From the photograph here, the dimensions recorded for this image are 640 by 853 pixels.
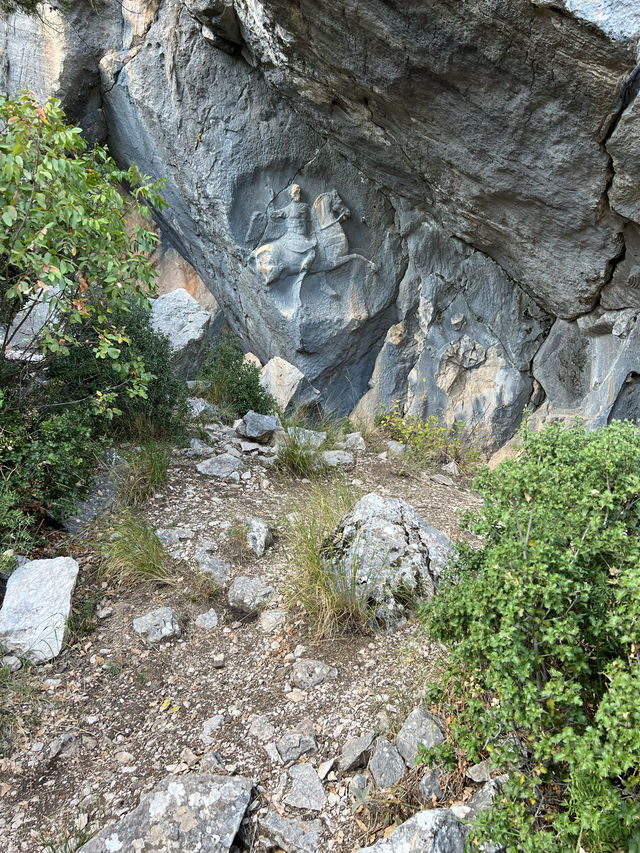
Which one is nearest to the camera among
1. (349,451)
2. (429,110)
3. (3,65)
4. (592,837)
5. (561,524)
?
(592,837)

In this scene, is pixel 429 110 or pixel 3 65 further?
pixel 3 65

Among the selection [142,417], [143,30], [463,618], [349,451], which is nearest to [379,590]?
[463,618]

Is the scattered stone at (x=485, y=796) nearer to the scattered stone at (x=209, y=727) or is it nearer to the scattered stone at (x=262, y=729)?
the scattered stone at (x=262, y=729)

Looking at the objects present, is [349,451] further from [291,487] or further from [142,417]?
[142,417]

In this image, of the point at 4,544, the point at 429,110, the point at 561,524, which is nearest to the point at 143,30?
the point at 429,110

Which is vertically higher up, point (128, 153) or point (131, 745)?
point (128, 153)

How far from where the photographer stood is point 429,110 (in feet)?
15.6

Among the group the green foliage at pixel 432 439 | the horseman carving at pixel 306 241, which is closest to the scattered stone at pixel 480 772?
the green foliage at pixel 432 439

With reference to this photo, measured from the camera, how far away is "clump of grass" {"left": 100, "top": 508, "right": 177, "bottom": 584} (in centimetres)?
347

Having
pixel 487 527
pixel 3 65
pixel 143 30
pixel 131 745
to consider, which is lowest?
pixel 131 745

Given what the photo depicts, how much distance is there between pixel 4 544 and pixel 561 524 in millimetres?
3017

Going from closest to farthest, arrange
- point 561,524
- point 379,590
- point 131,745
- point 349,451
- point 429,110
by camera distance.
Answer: point 561,524
point 131,745
point 379,590
point 429,110
point 349,451

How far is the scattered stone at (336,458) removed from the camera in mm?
5467

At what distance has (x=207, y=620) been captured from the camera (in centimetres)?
329
